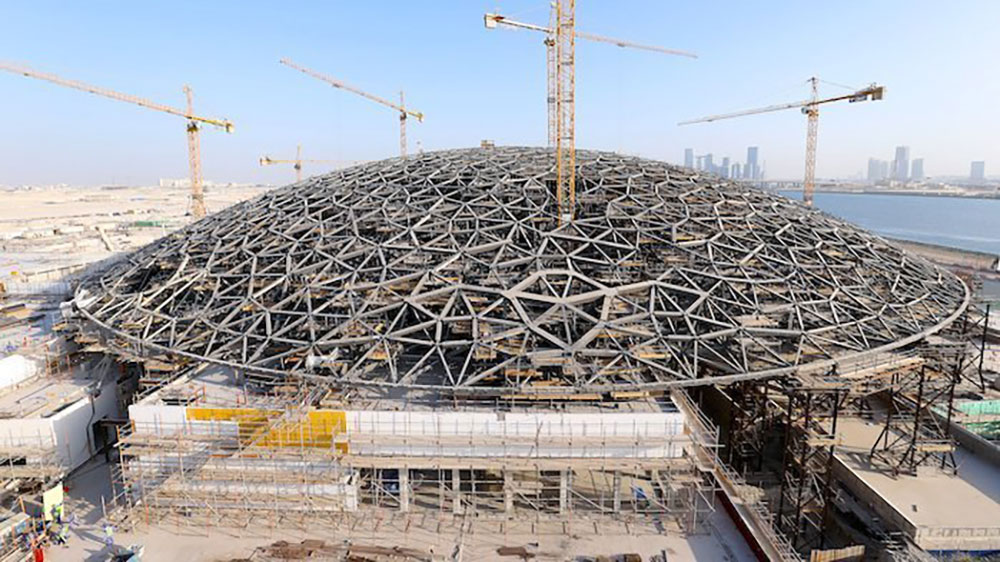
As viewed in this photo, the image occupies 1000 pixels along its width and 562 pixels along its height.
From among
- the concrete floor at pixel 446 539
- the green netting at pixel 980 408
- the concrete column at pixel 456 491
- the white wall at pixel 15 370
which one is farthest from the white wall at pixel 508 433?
the green netting at pixel 980 408

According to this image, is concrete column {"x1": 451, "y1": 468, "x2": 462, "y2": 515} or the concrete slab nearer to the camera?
the concrete slab

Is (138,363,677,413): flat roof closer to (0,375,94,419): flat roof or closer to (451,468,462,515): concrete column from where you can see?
(451,468,462,515): concrete column

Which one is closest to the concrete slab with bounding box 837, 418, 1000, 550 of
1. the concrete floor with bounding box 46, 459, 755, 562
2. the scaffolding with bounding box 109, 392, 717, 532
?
the concrete floor with bounding box 46, 459, 755, 562

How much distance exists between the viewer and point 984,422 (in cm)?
2798

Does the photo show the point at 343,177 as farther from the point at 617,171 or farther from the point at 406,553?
the point at 406,553

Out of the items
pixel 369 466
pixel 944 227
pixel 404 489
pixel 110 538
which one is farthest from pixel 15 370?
pixel 944 227

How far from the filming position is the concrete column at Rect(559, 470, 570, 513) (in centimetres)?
1931

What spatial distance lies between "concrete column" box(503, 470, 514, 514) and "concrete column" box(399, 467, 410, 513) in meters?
3.71

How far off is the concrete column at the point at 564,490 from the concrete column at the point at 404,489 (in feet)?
19.1

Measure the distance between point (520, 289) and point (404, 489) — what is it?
911 centimetres

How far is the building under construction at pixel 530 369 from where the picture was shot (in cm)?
1922

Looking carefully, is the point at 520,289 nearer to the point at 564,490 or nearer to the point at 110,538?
the point at 564,490

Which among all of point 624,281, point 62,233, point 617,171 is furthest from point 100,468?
point 62,233

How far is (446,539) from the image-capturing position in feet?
60.7
